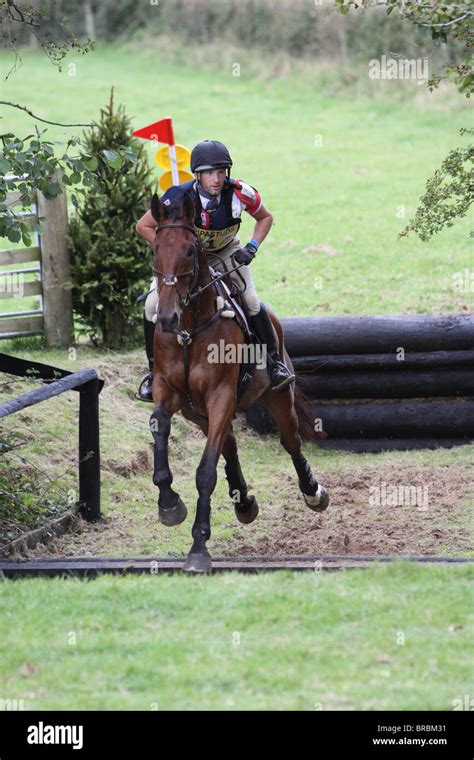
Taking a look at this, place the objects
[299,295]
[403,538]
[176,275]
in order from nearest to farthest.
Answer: [176,275], [403,538], [299,295]

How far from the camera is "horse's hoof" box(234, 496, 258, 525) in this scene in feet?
30.2

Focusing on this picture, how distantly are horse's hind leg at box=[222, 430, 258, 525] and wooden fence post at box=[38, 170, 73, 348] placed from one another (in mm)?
5295

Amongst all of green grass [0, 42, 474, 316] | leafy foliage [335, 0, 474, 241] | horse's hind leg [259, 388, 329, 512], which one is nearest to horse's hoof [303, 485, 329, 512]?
horse's hind leg [259, 388, 329, 512]

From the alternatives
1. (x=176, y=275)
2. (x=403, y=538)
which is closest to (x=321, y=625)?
(x=176, y=275)

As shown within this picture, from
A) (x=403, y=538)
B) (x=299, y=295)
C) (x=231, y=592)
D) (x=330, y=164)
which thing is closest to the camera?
(x=231, y=592)

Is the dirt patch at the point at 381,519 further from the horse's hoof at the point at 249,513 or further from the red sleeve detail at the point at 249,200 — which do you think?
the red sleeve detail at the point at 249,200

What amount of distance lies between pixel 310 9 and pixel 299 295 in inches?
580

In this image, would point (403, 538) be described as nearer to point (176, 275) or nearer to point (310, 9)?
point (176, 275)

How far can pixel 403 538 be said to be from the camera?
29.8ft

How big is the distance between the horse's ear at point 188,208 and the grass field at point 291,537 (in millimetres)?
2269

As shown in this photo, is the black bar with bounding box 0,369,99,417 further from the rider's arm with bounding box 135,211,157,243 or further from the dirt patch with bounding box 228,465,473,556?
the dirt patch with bounding box 228,465,473,556

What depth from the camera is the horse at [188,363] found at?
708 centimetres

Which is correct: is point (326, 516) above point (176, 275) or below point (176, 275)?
below

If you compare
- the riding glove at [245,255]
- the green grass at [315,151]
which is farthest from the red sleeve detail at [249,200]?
the green grass at [315,151]
